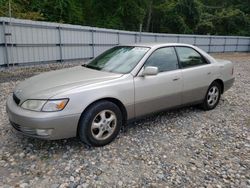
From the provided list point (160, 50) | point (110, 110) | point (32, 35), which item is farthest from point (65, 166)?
point (32, 35)

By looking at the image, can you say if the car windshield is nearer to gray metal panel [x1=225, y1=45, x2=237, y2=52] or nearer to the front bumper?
the front bumper

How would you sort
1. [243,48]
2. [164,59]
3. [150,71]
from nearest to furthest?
[150,71] < [164,59] < [243,48]

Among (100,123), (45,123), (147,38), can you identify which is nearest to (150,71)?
(100,123)

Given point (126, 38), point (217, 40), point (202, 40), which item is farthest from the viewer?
point (217, 40)

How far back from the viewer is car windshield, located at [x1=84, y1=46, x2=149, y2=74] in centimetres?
375

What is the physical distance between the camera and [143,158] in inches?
123

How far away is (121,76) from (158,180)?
1.58 m

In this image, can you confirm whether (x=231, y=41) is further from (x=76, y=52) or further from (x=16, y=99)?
(x=16, y=99)

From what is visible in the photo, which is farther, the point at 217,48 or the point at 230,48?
the point at 230,48

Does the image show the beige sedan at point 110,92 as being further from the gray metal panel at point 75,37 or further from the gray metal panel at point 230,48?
the gray metal panel at point 230,48

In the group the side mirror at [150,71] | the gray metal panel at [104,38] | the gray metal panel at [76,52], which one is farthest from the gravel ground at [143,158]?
the gray metal panel at [104,38]

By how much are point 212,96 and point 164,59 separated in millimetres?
1637

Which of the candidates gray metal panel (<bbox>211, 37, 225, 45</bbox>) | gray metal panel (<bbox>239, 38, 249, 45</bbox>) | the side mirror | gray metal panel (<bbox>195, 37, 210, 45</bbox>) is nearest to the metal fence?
the side mirror

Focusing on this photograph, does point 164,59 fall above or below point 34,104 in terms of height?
above
